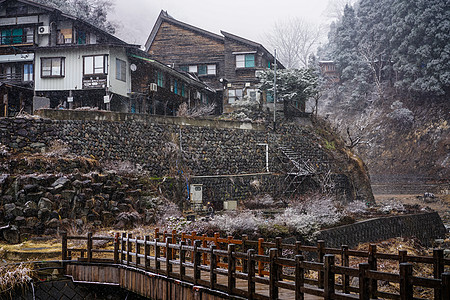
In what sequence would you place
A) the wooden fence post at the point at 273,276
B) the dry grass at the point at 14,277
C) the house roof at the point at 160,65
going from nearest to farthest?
1. the wooden fence post at the point at 273,276
2. the dry grass at the point at 14,277
3. the house roof at the point at 160,65

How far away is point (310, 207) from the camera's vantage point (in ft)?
80.0

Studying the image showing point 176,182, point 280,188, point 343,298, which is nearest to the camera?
point 343,298

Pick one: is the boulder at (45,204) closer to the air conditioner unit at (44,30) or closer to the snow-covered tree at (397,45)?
the air conditioner unit at (44,30)

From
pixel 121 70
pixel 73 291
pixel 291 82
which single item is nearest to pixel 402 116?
pixel 291 82

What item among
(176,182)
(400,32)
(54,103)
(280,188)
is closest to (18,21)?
(54,103)

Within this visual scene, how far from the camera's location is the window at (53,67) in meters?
28.2

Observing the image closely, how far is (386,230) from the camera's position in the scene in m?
25.3

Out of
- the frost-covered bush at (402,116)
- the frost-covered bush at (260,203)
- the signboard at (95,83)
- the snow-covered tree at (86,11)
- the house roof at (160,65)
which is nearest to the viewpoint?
the frost-covered bush at (260,203)

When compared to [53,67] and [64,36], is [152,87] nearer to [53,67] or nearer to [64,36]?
[53,67]

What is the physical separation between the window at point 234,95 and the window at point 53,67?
14967 millimetres

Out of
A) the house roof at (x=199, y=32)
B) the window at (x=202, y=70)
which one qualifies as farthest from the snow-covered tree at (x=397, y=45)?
the window at (x=202, y=70)

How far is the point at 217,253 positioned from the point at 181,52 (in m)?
34.8

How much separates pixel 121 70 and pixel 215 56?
13546 millimetres

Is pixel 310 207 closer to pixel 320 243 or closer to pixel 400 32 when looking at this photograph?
pixel 320 243
